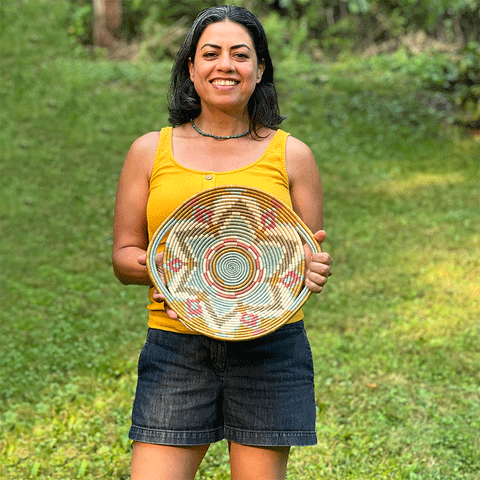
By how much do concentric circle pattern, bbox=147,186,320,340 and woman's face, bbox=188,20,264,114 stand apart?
1.09 feet

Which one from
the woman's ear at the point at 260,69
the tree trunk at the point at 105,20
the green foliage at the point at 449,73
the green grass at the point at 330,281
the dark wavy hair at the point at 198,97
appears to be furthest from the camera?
the tree trunk at the point at 105,20

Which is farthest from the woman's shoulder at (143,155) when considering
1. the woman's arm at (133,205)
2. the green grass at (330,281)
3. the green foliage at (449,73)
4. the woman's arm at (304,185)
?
the green foliage at (449,73)

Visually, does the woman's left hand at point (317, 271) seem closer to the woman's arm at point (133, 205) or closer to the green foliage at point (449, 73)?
the woman's arm at point (133, 205)

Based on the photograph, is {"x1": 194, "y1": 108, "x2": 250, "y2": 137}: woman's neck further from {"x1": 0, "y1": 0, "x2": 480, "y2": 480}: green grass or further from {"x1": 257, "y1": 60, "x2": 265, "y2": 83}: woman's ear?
{"x1": 0, "y1": 0, "x2": 480, "y2": 480}: green grass

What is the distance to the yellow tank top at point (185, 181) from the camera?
2088 mm

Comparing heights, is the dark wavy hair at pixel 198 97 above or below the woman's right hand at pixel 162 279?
above

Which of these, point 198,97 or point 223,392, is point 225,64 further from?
point 223,392

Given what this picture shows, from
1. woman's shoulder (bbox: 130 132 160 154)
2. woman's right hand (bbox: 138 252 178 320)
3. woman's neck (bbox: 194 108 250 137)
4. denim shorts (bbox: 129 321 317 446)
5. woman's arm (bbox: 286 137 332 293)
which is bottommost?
denim shorts (bbox: 129 321 317 446)

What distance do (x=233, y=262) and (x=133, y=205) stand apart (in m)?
0.38

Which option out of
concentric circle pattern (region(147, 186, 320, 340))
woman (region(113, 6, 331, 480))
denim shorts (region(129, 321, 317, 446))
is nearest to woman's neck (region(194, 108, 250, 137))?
woman (region(113, 6, 331, 480))

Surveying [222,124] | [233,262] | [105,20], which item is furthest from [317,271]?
[105,20]

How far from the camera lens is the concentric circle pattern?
196 cm

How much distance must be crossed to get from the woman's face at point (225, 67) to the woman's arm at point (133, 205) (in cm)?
23

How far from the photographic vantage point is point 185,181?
6.89 ft
